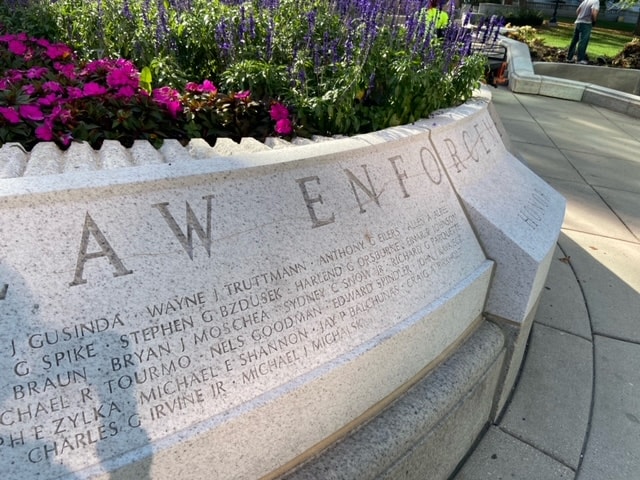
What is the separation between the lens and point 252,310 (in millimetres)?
1517

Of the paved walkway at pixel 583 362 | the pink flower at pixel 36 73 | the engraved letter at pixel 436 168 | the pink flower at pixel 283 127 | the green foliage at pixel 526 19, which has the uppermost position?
the pink flower at pixel 36 73

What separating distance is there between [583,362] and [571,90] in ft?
28.0

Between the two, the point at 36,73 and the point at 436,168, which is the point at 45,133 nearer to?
the point at 36,73

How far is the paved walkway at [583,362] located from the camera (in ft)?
7.00

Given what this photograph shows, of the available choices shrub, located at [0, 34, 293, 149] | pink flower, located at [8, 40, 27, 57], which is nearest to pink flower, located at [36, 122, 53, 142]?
shrub, located at [0, 34, 293, 149]

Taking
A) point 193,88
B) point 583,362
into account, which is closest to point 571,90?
point 583,362

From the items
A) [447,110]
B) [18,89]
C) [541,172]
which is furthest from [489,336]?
[541,172]

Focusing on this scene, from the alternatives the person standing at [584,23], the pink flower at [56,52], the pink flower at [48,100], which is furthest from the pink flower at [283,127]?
the person standing at [584,23]

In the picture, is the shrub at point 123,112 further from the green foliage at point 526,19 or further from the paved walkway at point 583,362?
the green foliage at point 526,19

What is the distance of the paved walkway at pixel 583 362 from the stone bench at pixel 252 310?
0.64 feet

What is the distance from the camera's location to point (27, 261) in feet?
4.25

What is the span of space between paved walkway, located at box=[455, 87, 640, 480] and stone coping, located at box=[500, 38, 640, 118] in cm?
442

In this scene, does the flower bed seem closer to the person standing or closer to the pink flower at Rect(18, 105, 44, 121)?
the pink flower at Rect(18, 105, 44, 121)

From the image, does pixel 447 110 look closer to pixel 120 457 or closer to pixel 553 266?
pixel 553 266
